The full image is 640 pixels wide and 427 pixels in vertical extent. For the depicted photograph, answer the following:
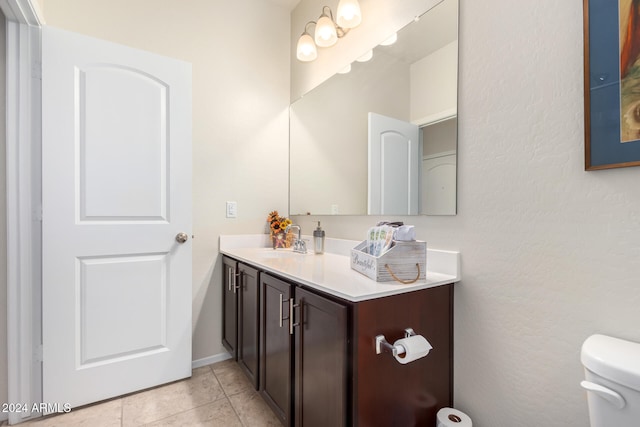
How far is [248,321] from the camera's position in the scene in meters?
1.68

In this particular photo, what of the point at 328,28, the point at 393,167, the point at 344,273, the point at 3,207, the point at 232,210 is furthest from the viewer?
the point at 232,210

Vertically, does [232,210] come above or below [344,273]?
above

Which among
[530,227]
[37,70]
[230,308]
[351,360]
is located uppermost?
[37,70]

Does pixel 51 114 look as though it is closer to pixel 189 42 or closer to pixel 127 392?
pixel 189 42

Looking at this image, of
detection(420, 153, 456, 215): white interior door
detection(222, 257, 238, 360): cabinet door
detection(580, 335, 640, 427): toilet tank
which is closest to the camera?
detection(580, 335, 640, 427): toilet tank

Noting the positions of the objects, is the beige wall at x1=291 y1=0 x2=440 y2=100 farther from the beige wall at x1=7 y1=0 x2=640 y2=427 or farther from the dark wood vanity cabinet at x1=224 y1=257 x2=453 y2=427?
the dark wood vanity cabinet at x1=224 y1=257 x2=453 y2=427

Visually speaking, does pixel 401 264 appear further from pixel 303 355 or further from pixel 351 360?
pixel 303 355

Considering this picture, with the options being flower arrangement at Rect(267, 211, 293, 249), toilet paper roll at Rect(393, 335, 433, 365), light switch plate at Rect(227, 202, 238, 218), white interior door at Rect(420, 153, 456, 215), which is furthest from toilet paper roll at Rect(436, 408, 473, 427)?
light switch plate at Rect(227, 202, 238, 218)

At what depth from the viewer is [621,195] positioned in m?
0.83

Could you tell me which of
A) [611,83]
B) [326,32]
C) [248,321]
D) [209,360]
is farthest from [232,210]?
[611,83]

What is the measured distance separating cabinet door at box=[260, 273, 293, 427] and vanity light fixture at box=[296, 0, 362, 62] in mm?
1545

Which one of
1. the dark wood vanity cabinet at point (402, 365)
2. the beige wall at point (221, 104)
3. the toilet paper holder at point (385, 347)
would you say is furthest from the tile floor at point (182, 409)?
the toilet paper holder at point (385, 347)

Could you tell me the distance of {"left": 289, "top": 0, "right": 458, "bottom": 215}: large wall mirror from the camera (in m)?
1.28

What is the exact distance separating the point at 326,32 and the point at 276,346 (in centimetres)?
188
